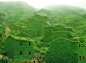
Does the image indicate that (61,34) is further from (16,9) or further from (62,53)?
(16,9)

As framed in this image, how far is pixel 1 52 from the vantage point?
30.2 m

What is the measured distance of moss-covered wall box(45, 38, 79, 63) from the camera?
2681 cm

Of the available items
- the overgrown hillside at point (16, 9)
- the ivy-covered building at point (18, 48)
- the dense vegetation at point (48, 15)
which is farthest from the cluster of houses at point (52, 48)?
the overgrown hillside at point (16, 9)

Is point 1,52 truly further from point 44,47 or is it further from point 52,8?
point 52,8

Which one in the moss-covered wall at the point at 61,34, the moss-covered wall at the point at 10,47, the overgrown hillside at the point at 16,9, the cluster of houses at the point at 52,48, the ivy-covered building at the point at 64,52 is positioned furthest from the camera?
the overgrown hillside at the point at 16,9

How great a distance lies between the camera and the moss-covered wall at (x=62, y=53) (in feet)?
88.0

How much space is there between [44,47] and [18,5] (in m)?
68.6

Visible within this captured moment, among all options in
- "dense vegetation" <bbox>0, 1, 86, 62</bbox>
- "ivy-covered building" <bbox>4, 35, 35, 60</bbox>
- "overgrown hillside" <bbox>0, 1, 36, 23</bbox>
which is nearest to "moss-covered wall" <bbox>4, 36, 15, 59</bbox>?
"ivy-covered building" <bbox>4, 35, 35, 60</bbox>

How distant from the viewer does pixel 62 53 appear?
89.8 feet

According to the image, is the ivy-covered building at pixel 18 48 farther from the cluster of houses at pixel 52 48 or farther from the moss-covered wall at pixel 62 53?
the moss-covered wall at pixel 62 53

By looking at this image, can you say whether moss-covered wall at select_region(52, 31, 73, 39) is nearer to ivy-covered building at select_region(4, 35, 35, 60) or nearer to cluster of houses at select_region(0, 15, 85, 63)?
cluster of houses at select_region(0, 15, 85, 63)

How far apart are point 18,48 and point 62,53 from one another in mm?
9795

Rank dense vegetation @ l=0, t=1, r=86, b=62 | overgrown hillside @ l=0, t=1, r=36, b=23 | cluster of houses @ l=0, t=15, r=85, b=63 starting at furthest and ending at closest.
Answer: overgrown hillside @ l=0, t=1, r=36, b=23 → dense vegetation @ l=0, t=1, r=86, b=62 → cluster of houses @ l=0, t=15, r=85, b=63

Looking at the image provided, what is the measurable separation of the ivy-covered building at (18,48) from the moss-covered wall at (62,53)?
534 cm
